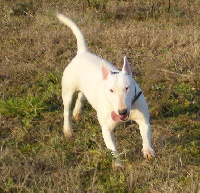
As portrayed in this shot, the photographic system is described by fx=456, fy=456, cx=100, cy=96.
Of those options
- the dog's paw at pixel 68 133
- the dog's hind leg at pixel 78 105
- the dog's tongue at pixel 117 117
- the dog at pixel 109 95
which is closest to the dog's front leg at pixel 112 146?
the dog at pixel 109 95

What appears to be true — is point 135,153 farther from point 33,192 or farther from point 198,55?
point 198,55

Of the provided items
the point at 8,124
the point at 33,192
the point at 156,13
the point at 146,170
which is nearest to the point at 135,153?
the point at 146,170

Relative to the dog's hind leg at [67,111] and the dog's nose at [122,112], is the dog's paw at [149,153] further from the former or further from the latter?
the dog's hind leg at [67,111]

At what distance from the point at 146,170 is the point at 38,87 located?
3.42m

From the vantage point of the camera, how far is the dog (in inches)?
181

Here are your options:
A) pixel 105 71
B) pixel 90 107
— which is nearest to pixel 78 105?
pixel 90 107

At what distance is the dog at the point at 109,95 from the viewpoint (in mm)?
4605

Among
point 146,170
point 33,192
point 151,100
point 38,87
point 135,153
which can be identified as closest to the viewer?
point 33,192

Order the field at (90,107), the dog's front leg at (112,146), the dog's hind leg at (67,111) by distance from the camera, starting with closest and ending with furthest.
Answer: the field at (90,107)
the dog's front leg at (112,146)
the dog's hind leg at (67,111)

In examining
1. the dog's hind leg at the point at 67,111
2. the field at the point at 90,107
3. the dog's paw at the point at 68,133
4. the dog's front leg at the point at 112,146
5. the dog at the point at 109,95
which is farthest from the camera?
the dog's hind leg at the point at 67,111

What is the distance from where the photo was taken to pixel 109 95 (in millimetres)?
4754

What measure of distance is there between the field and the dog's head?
604 millimetres

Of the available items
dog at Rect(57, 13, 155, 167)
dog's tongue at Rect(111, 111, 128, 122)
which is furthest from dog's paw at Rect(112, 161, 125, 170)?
dog's tongue at Rect(111, 111, 128, 122)

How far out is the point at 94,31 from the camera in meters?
10.3
